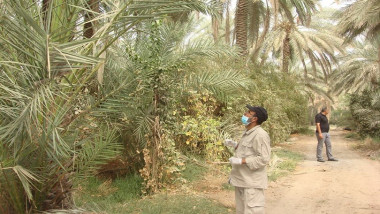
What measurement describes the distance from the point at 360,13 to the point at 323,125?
18.0ft

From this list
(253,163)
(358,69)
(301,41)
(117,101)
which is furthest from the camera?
(358,69)

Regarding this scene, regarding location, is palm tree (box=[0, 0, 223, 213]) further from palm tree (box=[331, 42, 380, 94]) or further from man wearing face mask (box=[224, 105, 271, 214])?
palm tree (box=[331, 42, 380, 94])

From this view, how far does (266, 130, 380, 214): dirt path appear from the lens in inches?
262

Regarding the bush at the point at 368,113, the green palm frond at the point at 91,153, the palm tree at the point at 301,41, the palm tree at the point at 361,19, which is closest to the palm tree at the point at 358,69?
the palm tree at the point at 301,41

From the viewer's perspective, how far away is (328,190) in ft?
26.1

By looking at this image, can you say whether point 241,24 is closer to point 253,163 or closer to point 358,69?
point 253,163

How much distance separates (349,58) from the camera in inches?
1224

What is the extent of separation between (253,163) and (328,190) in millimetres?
4273

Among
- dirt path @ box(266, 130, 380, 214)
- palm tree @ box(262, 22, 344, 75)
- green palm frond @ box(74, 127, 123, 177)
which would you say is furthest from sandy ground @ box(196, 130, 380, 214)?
palm tree @ box(262, 22, 344, 75)

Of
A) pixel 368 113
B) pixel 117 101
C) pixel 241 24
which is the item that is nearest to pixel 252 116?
pixel 117 101

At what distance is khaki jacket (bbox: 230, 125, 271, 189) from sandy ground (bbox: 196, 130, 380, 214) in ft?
6.95

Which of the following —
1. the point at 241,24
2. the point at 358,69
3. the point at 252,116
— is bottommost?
the point at 252,116

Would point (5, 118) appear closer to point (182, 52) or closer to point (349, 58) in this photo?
point (182, 52)

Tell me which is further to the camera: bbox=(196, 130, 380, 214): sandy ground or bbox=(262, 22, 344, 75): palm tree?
bbox=(262, 22, 344, 75): palm tree
